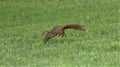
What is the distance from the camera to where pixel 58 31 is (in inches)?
407

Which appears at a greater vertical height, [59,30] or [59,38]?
[59,30]

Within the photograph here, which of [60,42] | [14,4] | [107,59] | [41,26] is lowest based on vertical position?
[14,4]

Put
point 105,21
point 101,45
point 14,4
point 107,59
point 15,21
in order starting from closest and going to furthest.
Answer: point 107,59 → point 101,45 → point 105,21 → point 15,21 → point 14,4

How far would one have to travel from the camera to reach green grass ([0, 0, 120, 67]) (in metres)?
8.55

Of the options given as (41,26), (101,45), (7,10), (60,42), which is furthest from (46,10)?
(101,45)

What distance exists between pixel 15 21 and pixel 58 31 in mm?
4984

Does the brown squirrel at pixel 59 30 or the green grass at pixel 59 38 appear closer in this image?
the green grass at pixel 59 38

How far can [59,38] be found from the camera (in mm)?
11156

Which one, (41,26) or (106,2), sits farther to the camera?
(106,2)

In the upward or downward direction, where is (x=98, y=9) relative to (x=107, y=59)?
downward

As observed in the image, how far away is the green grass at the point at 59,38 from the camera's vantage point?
8.55m

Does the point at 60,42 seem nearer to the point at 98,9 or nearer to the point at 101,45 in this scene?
the point at 101,45

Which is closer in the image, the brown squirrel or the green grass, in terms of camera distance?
the green grass

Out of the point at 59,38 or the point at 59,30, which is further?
the point at 59,38
